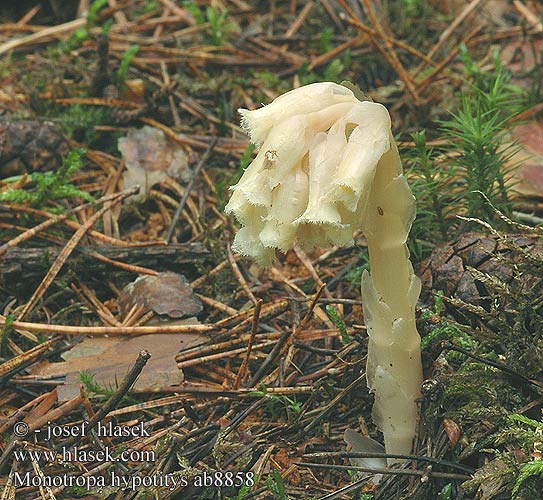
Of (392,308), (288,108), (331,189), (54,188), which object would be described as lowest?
(54,188)

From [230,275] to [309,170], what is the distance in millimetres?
1173

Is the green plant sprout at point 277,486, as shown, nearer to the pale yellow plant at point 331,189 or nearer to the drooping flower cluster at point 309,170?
the pale yellow plant at point 331,189

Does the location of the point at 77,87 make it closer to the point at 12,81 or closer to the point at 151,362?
the point at 12,81

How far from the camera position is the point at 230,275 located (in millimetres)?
2889

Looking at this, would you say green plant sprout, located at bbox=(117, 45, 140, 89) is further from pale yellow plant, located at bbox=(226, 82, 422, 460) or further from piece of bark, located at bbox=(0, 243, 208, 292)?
pale yellow plant, located at bbox=(226, 82, 422, 460)

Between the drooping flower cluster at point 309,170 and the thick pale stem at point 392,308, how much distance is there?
0.43 feet

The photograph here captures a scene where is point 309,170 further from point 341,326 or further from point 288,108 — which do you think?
point 341,326

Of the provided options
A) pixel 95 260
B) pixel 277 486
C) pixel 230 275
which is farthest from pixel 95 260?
pixel 277 486

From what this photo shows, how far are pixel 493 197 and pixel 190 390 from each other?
4.22 ft

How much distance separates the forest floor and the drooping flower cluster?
0.51m

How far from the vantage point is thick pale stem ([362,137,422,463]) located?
1.90 meters

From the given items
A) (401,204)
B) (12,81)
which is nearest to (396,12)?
(12,81)

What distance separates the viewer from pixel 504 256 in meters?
2.30

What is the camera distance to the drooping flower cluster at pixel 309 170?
5.60 ft
